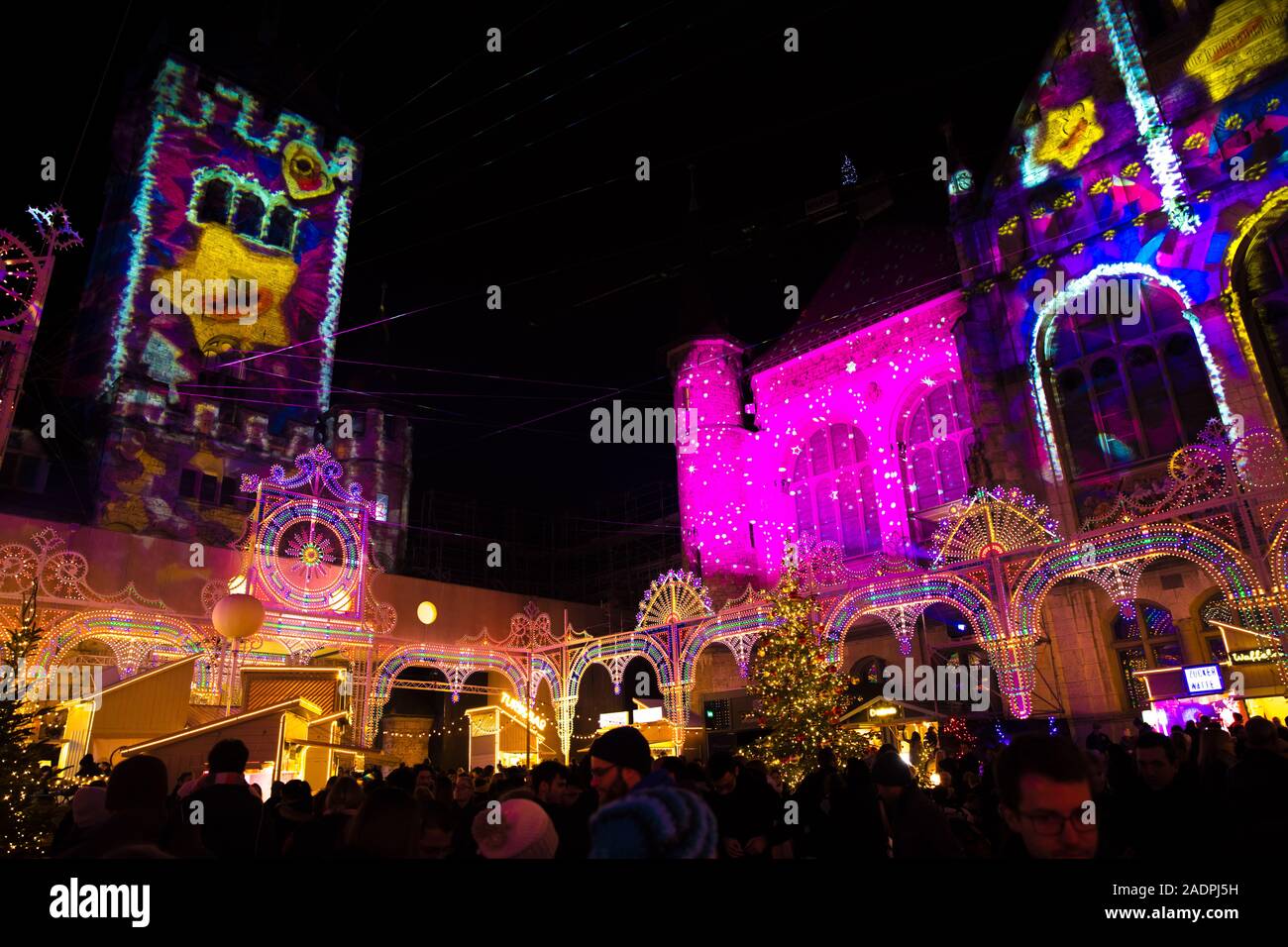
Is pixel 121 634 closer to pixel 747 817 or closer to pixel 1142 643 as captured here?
pixel 747 817

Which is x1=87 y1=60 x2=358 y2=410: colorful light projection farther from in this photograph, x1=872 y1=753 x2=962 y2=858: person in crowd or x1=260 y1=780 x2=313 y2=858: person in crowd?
x1=872 y1=753 x2=962 y2=858: person in crowd

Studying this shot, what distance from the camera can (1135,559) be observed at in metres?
14.8

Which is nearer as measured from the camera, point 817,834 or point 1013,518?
point 817,834

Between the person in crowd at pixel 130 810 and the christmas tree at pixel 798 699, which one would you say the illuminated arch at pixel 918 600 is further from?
the person in crowd at pixel 130 810

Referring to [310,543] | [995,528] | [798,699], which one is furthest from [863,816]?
[310,543]

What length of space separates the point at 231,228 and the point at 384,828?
111ft

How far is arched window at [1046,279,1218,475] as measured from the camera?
18.2m

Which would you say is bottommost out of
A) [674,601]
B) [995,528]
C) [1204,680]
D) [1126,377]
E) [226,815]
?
[226,815]

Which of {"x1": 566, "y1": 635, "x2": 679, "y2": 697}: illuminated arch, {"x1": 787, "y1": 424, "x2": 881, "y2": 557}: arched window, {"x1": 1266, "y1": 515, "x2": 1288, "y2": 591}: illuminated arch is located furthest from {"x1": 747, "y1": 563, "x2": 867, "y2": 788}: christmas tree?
{"x1": 787, "y1": 424, "x2": 881, "y2": 557}: arched window

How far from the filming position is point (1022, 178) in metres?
21.4

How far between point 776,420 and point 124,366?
22018mm
